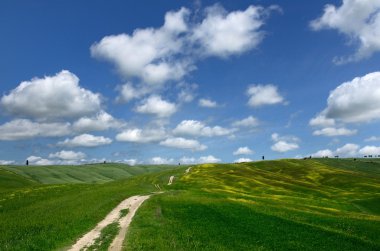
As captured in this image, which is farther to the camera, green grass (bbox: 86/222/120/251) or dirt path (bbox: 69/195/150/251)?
dirt path (bbox: 69/195/150/251)

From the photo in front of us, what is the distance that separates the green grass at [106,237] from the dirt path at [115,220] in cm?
36

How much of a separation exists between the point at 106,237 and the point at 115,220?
30.1 ft

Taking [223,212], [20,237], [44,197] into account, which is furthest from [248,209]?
[44,197]

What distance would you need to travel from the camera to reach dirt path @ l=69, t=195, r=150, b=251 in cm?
3102

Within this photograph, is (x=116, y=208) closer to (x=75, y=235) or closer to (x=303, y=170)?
(x=75, y=235)

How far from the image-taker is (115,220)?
43.0m

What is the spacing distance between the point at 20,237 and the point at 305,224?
2913 centimetres

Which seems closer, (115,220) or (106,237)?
(106,237)

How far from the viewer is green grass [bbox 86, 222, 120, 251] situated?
1182 inches

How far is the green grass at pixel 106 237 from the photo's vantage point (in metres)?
30.0

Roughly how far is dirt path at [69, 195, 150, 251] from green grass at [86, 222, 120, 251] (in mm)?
359

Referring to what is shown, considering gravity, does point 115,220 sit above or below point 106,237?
above

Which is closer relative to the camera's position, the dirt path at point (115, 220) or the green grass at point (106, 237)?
the green grass at point (106, 237)

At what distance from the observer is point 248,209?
2104 inches
